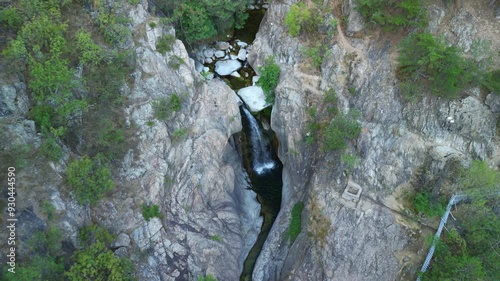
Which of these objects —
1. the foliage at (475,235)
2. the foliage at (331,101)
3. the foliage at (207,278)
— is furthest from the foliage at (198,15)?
the foliage at (475,235)

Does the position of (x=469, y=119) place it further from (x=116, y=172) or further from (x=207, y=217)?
(x=116, y=172)

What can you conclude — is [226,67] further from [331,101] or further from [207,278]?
[207,278]

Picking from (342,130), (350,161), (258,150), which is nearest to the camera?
(350,161)

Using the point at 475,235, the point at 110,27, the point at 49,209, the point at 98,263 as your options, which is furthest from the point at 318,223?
the point at 110,27

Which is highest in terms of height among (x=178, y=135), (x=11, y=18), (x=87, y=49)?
(x=11, y=18)

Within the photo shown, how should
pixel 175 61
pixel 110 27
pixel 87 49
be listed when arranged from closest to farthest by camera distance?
pixel 87 49
pixel 110 27
pixel 175 61

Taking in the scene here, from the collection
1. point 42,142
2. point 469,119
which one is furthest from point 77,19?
point 469,119
